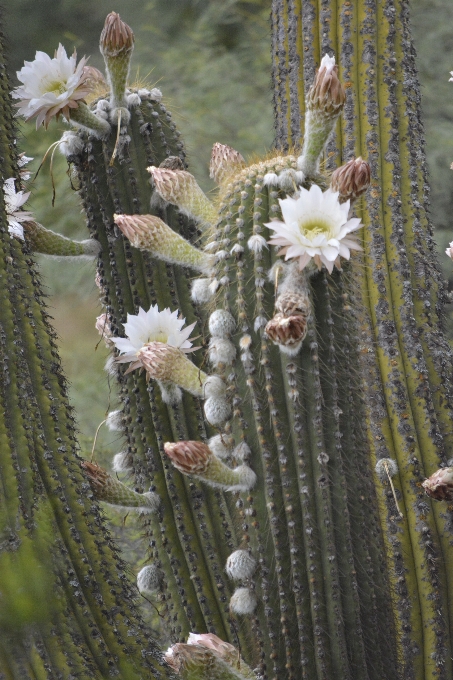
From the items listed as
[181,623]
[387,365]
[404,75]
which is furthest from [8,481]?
[404,75]

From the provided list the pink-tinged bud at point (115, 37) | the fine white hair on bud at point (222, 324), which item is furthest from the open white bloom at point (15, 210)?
the fine white hair on bud at point (222, 324)

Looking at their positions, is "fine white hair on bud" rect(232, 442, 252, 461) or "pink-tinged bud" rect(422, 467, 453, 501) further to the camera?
"pink-tinged bud" rect(422, 467, 453, 501)

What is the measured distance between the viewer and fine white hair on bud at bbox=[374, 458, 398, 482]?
2.13 meters

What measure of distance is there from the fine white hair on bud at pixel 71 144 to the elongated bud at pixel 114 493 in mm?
732

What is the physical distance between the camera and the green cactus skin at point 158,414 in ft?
6.07

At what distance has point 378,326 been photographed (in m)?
2.21

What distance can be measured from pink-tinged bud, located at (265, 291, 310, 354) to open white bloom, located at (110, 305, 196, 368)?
354mm

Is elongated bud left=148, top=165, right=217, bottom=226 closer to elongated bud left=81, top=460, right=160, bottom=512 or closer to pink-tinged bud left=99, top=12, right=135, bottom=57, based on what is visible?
pink-tinged bud left=99, top=12, right=135, bottom=57

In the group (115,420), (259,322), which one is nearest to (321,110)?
(259,322)

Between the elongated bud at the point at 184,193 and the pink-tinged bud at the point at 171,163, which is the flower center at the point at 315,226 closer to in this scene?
the elongated bud at the point at 184,193

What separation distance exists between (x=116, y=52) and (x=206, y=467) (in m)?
0.94

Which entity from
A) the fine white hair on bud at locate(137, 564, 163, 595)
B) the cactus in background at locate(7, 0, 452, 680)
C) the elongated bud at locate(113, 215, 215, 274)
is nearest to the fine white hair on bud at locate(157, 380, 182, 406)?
the cactus in background at locate(7, 0, 452, 680)

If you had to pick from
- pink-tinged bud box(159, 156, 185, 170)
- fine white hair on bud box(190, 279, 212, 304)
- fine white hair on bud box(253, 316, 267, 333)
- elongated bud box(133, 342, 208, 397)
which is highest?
pink-tinged bud box(159, 156, 185, 170)

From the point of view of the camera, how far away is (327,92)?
1.46 m
